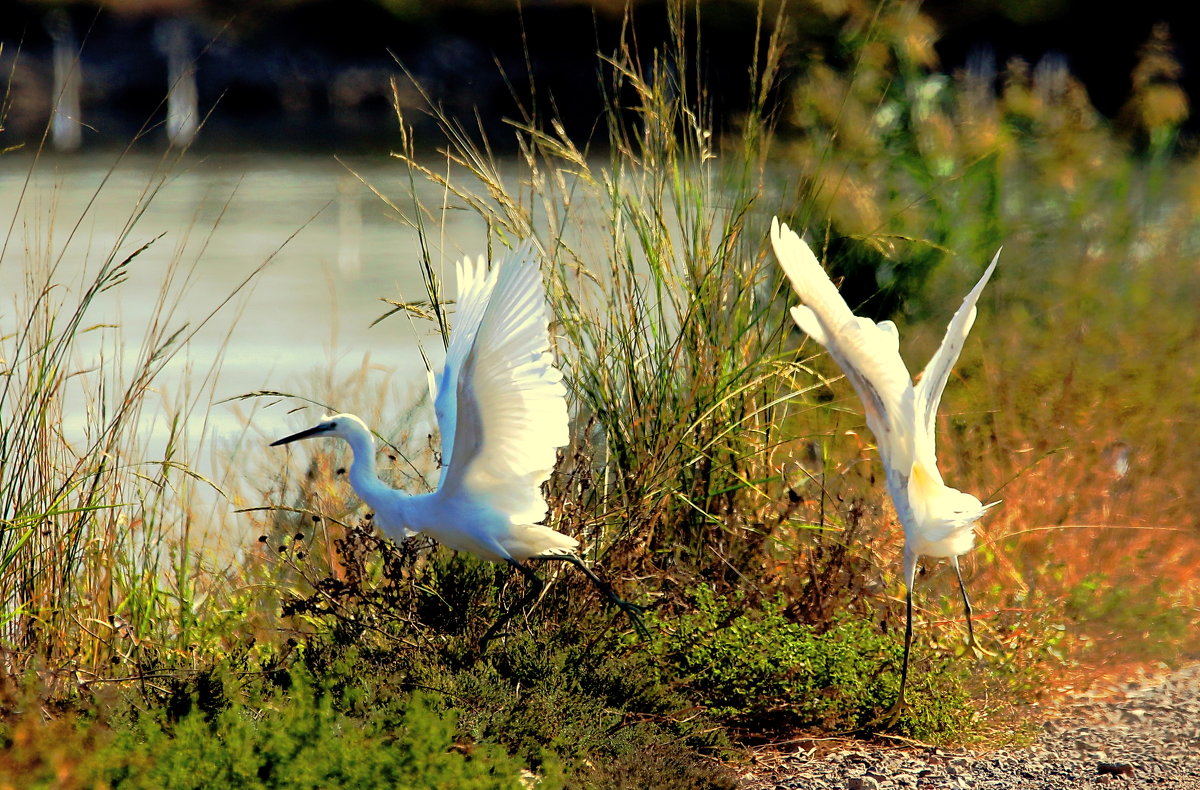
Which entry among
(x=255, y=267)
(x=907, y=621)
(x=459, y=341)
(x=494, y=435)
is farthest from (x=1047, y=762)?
(x=255, y=267)

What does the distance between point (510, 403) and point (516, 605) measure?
742 mm

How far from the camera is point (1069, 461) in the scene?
433 cm

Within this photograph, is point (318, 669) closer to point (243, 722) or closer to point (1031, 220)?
point (243, 722)

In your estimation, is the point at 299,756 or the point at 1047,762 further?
the point at 1047,762

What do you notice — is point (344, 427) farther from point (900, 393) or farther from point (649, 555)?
point (900, 393)

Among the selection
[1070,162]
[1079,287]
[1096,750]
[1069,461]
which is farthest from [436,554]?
[1070,162]

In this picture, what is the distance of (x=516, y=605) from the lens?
3.38 m

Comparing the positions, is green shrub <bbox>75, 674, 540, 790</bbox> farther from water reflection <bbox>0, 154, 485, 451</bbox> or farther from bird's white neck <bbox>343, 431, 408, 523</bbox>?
Answer: water reflection <bbox>0, 154, 485, 451</bbox>

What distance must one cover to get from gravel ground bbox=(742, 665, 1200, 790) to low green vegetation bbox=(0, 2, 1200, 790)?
0.36 ft

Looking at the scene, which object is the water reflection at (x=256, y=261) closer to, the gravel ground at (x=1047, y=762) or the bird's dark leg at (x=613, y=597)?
the bird's dark leg at (x=613, y=597)

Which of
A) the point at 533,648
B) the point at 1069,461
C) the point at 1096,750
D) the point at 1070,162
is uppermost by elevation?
the point at 1070,162

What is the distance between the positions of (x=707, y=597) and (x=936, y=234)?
279 centimetres

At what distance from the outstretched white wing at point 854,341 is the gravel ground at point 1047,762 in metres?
0.74

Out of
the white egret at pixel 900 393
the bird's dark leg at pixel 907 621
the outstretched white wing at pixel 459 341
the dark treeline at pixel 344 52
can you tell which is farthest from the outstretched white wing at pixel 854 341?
the dark treeline at pixel 344 52
